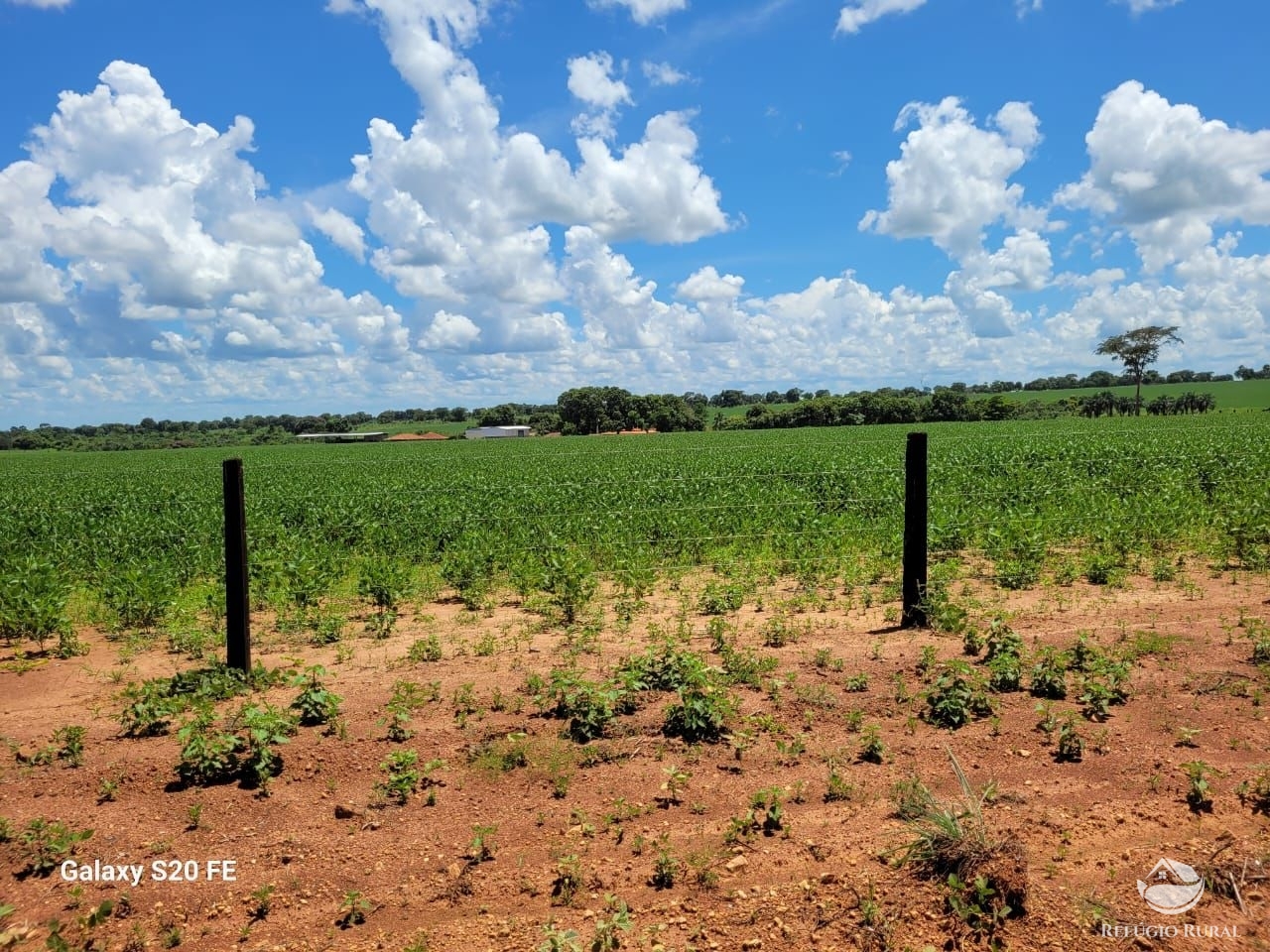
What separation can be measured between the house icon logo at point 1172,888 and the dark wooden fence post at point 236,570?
678 centimetres

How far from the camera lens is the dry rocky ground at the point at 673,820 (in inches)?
135

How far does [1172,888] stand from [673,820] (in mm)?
2461

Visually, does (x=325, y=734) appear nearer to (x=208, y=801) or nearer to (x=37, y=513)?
(x=208, y=801)

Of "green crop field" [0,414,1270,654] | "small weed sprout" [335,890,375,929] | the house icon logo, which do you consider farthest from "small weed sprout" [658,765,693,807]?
"green crop field" [0,414,1270,654]

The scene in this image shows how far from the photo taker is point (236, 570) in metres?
6.76

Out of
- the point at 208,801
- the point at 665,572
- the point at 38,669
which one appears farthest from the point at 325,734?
the point at 665,572

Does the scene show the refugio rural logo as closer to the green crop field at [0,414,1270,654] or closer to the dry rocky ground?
the dry rocky ground

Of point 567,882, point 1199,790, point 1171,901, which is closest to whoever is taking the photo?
point 1171,901

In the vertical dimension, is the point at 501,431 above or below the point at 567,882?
above

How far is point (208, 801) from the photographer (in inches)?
182

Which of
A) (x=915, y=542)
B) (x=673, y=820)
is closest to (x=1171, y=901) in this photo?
(x=673, y=820)

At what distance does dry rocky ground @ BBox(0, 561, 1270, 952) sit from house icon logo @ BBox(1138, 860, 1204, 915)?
5 centimetres

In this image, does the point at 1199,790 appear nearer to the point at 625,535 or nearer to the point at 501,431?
the point at 625,535

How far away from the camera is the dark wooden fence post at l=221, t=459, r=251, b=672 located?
22.0ft
